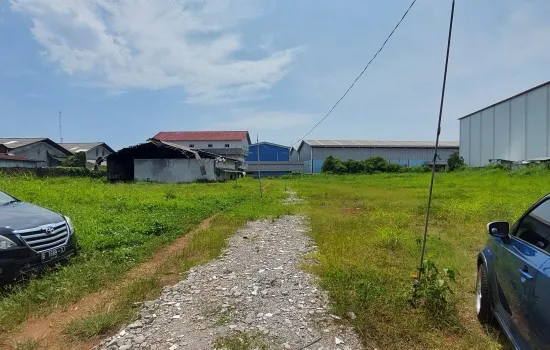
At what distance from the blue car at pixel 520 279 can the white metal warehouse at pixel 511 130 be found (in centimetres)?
3829

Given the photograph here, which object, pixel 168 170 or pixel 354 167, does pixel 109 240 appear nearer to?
pixel 168 170

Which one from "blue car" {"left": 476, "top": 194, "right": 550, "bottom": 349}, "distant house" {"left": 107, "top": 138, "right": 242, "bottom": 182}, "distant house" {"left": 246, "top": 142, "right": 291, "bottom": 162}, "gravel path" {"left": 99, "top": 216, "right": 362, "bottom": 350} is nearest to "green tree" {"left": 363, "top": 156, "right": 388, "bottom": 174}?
"distant house" {"left": 246, "top": 142, "right": 291, "bottom": 162}

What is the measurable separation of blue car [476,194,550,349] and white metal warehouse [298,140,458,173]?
53.0 metres

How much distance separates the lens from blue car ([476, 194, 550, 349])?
2.45 metres

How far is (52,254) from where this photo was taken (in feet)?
18.0

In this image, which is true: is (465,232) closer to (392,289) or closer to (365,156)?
(392,289)

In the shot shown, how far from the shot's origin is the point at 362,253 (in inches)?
267

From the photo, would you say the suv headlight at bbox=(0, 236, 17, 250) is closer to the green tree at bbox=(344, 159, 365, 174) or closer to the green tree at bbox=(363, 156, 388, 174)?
the green tree at bbox=(344, 159, 365, 174)

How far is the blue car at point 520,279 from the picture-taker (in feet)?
8.02

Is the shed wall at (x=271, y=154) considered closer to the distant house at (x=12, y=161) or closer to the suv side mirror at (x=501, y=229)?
the distant house at (x=12, y=161)

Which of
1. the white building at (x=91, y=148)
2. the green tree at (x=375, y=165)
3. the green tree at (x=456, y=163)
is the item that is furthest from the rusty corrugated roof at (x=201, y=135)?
the green tree at (x=456, y=163)

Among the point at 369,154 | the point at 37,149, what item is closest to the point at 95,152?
the point at 37,149

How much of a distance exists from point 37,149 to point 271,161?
33.7m

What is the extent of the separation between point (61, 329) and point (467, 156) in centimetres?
5344
